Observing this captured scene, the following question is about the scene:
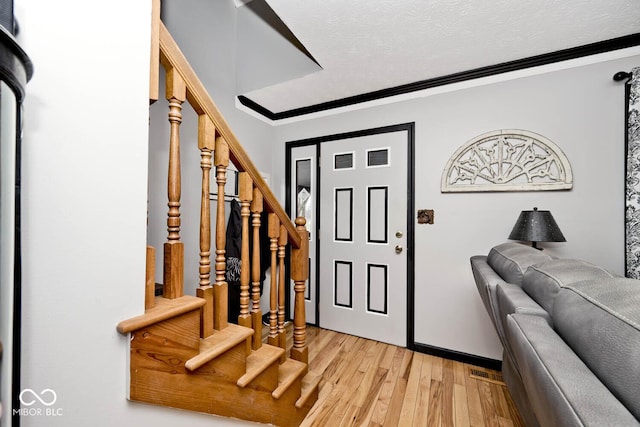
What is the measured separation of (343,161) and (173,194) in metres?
2.01

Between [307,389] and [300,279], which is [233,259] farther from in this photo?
[307,389]

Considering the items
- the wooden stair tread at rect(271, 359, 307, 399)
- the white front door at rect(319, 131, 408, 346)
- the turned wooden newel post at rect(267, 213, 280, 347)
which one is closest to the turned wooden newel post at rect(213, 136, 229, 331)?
the turned wooden newel post at rect(267, 213, 280, 347)

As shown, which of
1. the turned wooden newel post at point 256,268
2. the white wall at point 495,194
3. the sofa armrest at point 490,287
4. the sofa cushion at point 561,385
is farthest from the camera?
the white wall at point 495,194

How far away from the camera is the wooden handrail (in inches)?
33.1

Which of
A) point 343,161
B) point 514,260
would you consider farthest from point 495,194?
point 343,161

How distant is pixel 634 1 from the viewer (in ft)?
4.65

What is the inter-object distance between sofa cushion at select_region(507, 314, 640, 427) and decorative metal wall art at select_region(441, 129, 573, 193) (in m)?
1.60

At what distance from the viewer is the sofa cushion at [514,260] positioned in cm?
116

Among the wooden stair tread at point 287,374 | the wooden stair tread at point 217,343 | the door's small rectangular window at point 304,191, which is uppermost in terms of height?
the door's small rectangular window at point 304,191

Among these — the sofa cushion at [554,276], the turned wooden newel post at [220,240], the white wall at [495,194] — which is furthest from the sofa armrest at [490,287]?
the turned wooden newel post at [220,240]

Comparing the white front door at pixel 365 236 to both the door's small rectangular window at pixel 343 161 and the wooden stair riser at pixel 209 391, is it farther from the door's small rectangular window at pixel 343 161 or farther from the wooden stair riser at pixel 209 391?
the wooden stair riser at pixel 209 391

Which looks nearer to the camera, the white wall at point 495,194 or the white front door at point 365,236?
the white wall at point 495,194

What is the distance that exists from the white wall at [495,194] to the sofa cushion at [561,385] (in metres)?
1.55

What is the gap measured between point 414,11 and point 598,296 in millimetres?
1625
